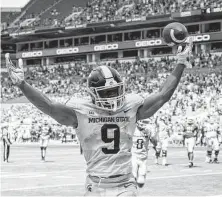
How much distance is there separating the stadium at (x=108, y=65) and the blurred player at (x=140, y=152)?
284 millimetres

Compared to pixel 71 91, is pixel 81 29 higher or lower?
higher

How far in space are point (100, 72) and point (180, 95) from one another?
3478 centimetres

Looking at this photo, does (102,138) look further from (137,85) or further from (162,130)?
(137,85)

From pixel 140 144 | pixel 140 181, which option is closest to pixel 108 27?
pixel 140 144

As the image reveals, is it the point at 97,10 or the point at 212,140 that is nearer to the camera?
the point at 212,140

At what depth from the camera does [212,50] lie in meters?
49.3

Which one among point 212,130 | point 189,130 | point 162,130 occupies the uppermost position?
point 189,130

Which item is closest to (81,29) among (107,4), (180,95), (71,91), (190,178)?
(107,4)

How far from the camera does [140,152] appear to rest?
12531 millimetres

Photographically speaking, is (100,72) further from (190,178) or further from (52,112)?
(190,178)

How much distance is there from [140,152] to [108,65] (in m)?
28.4

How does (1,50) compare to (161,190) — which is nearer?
(161,190)

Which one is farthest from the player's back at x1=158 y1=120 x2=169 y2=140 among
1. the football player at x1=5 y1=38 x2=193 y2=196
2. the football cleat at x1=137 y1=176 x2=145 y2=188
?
the football player at x1=5 y1=38 x2=193 y2=196

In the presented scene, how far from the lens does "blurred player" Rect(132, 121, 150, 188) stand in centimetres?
1184
